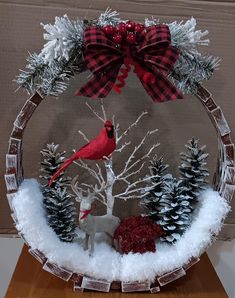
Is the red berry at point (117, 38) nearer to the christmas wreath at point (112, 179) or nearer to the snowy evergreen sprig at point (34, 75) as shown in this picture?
the christmas wreath at point (112, 179)

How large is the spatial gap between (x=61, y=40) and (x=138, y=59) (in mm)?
121

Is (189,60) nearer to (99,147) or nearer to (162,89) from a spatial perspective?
(162,89)

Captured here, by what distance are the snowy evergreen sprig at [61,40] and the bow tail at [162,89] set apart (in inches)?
4.6

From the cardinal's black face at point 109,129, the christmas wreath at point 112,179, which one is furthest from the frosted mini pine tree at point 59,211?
the cardinal's black face at point 109,129

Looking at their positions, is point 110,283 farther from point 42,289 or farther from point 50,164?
point 50,164

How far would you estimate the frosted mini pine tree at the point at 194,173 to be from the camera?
2.43 ft

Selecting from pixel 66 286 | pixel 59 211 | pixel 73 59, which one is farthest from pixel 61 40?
pixel 66 286

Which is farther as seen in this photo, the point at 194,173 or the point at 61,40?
the point at 194,173

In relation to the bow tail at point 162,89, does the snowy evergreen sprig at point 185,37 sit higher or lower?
higher

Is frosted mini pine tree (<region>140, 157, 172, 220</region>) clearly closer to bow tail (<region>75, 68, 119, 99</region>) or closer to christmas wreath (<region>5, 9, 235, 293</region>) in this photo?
christmas wreath (<region>5, 9, 235, 293</region>)

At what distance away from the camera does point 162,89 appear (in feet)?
2.12

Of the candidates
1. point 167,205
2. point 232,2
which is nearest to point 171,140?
point 167,205

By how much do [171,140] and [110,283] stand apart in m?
0.32

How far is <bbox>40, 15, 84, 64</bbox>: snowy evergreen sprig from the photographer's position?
0.61m
